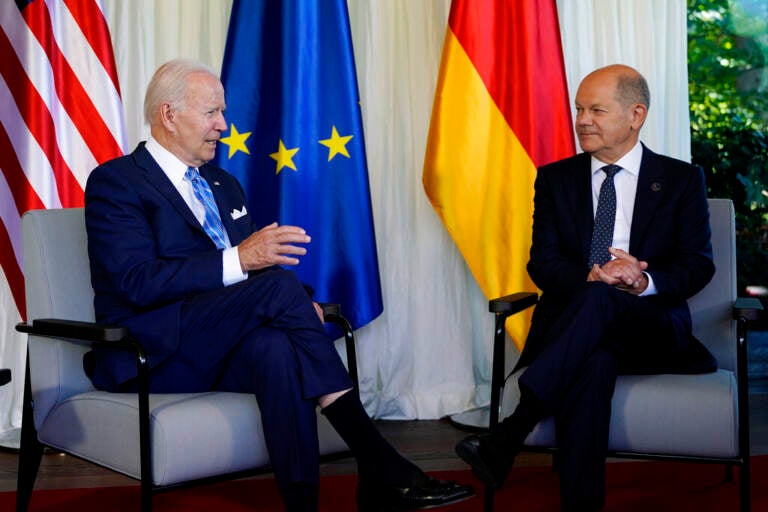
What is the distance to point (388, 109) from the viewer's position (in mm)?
4465

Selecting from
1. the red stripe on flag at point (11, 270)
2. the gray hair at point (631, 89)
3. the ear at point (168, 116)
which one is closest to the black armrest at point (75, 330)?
the ear at point (168, 116)

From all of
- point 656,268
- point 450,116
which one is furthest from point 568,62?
point 656,268

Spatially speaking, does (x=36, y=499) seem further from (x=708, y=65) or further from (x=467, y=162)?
(x=708, y=65)

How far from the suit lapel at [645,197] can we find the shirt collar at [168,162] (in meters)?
1.37

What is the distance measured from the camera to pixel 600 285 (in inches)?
109

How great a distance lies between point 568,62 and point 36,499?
2.77 meters

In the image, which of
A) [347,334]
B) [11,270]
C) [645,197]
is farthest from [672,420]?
[11,270]

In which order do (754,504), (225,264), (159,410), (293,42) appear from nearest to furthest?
1. (159,410)
2. (225,264)
3. (754,504)
4. (293,42)

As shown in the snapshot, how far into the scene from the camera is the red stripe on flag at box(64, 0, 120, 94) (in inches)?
150

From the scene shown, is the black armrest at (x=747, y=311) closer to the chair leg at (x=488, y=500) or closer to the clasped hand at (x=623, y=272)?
the clasped hand at (x=623, y=272)

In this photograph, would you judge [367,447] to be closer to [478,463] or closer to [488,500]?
[478,463]

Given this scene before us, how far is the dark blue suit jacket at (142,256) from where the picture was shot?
258 cm

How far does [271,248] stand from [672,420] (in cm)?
112

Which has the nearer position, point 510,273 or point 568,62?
point 510,273
